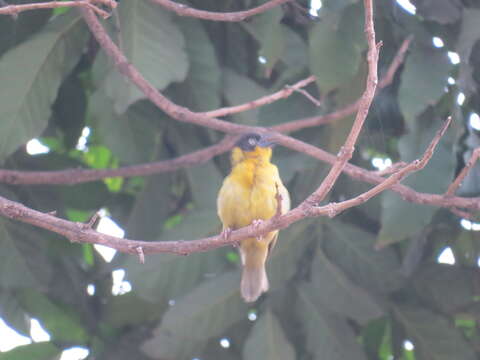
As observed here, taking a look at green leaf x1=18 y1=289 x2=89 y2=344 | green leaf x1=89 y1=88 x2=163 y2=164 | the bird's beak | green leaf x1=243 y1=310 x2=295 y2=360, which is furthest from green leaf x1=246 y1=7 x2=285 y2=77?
green leaf x1=18 y1=289 x2=89 y2=344

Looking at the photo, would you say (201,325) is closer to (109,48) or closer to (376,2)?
(109,48)

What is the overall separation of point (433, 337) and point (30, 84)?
6.97 feet

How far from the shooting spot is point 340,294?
165 inches

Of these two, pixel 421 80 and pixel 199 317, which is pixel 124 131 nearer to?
pixel 199 317

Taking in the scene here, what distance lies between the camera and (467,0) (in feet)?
13.9

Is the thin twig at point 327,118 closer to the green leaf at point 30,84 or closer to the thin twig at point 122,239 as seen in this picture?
the green leaf at point 30,84

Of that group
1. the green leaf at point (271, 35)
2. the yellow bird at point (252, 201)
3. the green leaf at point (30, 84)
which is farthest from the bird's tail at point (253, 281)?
the green leaf at point (30, 84)

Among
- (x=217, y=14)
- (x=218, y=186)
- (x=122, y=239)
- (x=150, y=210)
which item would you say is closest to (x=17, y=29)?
(x=150, y=210)

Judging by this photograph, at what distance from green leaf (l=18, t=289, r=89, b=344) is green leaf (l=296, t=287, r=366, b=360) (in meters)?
1.11

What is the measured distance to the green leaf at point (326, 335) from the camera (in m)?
4.23

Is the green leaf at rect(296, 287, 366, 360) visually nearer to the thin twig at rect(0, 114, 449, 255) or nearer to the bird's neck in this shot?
the bird's neck

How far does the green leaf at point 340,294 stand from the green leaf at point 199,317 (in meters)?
0.36

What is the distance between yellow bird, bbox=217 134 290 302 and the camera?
418 centimetres

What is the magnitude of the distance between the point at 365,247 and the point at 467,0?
3.94 feet
